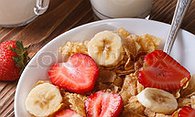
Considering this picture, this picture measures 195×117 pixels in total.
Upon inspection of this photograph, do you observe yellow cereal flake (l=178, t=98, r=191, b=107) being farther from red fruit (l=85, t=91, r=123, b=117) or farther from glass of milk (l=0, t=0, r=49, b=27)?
glass of milk (l=0, t=0, r=49, b=27)

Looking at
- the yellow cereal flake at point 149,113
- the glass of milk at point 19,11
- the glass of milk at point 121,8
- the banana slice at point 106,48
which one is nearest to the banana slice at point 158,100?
the yellow cereal flake at point 149,113

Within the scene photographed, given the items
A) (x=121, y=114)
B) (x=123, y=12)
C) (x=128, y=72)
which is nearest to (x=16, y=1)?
(x=123, y=12)

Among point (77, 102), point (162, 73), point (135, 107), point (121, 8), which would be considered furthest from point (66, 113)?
point (121, 8)

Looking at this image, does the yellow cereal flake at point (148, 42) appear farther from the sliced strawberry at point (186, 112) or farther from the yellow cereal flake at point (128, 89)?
the sliced strawberry at point (186, 112)

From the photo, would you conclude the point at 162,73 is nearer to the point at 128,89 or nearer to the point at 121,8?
the point at 128,89

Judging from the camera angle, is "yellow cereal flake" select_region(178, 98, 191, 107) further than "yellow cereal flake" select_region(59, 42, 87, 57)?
No

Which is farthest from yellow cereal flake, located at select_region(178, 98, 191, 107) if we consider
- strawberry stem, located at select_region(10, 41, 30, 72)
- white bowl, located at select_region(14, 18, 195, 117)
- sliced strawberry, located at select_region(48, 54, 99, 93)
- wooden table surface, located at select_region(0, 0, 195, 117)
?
strawberry stem, located at select_region(10, 41, 30, 72)

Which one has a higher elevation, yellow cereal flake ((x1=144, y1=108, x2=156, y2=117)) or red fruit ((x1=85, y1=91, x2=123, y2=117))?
red fruit ((x1=85, y1=91, x2=123, y2=117))
